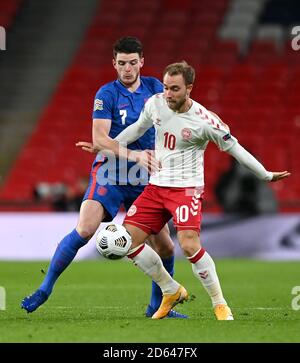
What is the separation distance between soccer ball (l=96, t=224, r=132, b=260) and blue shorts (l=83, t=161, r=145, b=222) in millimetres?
468

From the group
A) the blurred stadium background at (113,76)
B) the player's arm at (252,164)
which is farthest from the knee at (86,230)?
the blurred stadium background at (113,76)

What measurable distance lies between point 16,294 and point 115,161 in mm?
2619

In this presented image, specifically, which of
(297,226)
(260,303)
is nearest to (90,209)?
(260,303)

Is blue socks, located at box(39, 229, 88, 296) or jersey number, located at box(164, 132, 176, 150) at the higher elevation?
jersey number, located at box(164, 132, 176, 150)

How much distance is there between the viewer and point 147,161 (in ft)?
26.5

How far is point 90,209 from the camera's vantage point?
835 cm

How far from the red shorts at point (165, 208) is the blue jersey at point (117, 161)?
30 cm

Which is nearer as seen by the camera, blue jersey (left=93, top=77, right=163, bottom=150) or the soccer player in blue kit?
the soccer player in blue kit

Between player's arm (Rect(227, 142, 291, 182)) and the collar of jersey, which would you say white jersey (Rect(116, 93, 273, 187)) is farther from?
the collar of jersey

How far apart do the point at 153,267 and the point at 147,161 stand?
0.81 metres

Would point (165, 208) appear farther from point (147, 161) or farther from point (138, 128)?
point (138, 128)

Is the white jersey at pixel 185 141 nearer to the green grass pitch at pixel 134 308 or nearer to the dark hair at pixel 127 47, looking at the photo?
the dark hair at pixel 127 47

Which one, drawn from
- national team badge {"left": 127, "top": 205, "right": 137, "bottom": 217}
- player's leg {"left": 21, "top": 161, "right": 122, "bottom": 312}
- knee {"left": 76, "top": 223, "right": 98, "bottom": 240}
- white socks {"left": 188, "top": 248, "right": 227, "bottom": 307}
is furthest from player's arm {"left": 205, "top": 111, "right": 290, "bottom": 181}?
knee {"left": 76, "top": 223, "right": 98, "bottom": 240}

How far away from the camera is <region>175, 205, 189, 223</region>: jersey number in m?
7.92
